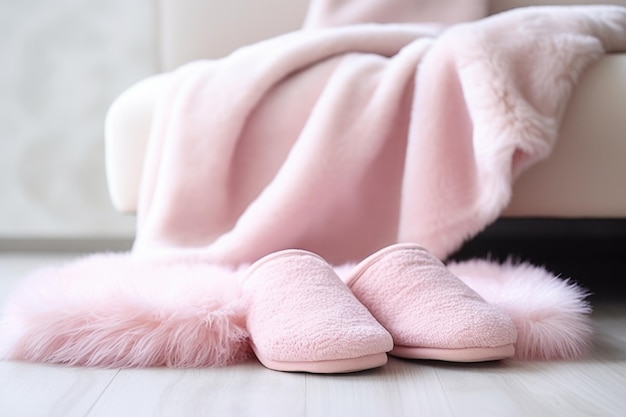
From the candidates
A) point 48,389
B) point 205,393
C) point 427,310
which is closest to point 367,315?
point 427,310

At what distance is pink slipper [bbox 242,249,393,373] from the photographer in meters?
0.62

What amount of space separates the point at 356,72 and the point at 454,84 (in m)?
0.15

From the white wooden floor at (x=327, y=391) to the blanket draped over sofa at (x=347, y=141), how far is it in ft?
0.60

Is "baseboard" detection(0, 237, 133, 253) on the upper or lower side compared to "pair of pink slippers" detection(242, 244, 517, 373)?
lower

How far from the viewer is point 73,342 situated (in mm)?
690

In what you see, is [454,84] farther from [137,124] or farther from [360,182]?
[137,124]

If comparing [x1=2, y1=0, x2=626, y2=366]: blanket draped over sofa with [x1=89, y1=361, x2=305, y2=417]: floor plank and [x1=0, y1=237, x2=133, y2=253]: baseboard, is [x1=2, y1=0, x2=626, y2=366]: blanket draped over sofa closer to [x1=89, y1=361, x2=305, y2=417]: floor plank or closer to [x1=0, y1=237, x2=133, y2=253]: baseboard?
[x1=89, y1=361, x2=305, y2=417]: floor plank

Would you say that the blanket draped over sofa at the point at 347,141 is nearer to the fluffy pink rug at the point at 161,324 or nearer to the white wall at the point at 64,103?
the fluffy pink rug at the point at 161,324

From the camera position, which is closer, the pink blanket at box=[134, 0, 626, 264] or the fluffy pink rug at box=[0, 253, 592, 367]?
the fluffy pink rug at box=[0, 253, 592, 367]

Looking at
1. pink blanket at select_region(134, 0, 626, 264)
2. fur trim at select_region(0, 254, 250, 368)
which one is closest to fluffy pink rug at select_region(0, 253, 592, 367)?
fur trim at select_region(0, 254, 250, 368)

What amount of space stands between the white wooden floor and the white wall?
124 cm

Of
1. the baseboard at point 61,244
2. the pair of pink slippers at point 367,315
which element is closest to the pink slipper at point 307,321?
the pair of pink slippers at point 367,315

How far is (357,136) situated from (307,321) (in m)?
0.42

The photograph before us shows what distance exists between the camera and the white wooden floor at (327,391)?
0.54 m
